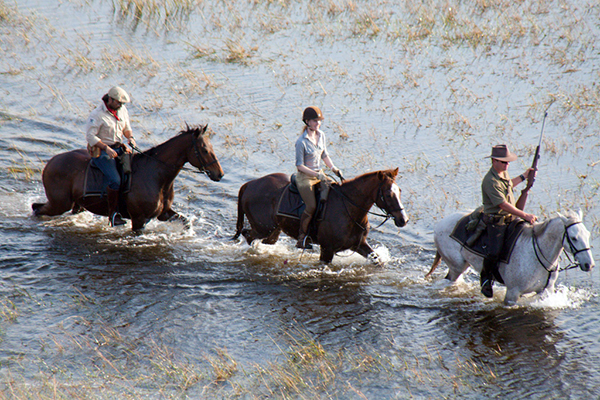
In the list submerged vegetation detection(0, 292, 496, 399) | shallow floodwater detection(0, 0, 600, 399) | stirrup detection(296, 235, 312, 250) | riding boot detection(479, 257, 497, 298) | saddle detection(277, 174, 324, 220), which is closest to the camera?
submerged vegetation detection(0, 292, 496, 399)

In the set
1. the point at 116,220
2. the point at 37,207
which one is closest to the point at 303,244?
the point at 116,220

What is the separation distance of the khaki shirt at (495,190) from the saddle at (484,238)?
0.28 m

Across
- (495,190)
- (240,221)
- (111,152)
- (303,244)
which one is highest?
(495,190)

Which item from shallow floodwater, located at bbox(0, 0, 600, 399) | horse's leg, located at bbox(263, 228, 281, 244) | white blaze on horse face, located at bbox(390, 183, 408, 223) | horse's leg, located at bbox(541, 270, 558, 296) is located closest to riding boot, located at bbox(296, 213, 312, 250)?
shallow floodwater, located at bbox(0, 0, 600, 399)

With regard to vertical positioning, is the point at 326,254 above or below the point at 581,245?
below

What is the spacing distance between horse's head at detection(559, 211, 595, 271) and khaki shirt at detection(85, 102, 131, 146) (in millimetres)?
7509

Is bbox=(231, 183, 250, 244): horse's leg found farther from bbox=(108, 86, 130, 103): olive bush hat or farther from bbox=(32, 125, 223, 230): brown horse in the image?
bbox=(108, 86, 130, 103): olive bush hat

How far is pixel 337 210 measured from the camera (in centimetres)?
942

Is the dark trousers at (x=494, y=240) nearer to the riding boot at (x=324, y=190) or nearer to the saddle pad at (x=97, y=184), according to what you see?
the riding boot at (x=324, y=190)

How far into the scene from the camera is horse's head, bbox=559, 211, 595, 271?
23.8ft

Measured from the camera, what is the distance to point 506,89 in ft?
52.2

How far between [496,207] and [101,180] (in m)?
6.87

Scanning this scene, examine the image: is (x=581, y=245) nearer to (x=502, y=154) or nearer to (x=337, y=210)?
(x=502, y=154)

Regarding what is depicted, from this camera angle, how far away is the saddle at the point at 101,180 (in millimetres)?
10492
